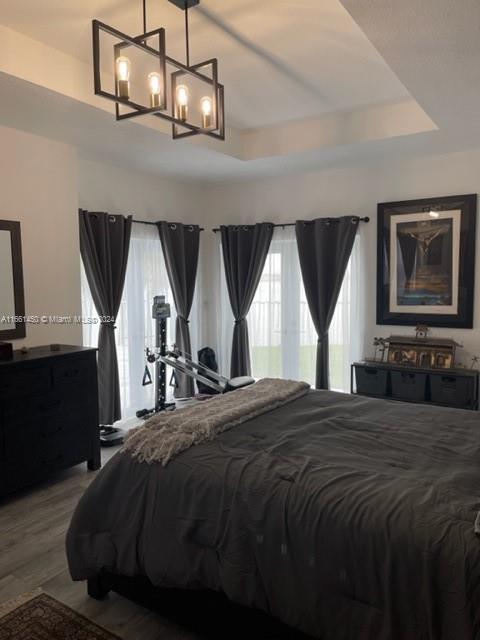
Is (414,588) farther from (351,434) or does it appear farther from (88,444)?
(88,444)

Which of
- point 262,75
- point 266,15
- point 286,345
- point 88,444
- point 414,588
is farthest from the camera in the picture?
point 286,345

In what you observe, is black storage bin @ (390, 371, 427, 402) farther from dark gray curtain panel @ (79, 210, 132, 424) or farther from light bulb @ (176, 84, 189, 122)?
light bulb @ (176, 84, 189, 122)

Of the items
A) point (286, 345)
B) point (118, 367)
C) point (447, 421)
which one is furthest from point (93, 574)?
point (286, 345)

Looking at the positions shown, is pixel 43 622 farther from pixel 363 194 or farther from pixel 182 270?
pixel 363 194

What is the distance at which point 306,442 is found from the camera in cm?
220

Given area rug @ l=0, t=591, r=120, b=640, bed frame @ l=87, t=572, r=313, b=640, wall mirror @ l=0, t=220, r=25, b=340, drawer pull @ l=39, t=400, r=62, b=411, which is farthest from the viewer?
→ wall mirror @ l=0, t=220, r=25, b=340

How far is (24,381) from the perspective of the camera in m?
3.10

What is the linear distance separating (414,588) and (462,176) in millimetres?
3827

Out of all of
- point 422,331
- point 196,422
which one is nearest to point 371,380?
point 422,331

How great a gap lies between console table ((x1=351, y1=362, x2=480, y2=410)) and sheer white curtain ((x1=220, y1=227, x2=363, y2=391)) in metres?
0.49

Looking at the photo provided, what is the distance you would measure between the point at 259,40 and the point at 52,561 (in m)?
3.10

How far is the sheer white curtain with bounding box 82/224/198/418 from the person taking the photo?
4816 millimetres

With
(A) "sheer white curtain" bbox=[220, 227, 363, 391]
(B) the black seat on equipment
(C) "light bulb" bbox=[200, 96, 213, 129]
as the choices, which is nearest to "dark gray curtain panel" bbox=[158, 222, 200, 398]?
(A) "sheer white curtain" bbox=[220, 227, 363, 391]

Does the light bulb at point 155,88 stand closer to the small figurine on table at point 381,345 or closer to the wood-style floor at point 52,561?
the wood-style floor at point 52,561
